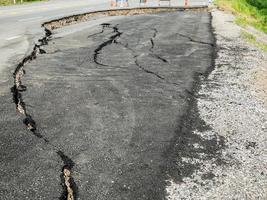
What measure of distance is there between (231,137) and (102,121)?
189 cm

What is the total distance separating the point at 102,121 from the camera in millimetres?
6109

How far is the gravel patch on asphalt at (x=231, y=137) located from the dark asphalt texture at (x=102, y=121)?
26 centimetres

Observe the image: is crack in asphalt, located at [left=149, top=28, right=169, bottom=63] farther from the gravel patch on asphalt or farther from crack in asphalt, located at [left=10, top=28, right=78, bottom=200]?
crack in asphalt, located at [left=10, top=28, right=78, bottom=200]

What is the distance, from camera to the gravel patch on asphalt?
434 centimetres

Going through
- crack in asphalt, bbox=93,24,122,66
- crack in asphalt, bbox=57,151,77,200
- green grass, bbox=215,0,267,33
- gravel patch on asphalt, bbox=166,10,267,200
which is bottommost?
green grass, bbox=215,0,267,33

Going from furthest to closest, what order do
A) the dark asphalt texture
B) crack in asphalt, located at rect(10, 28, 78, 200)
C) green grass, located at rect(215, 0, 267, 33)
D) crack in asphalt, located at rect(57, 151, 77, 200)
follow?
green grass, located at rect(215, 0, 267, 33)
the dark asphalt texture
crack in asphalt, located at rect(10, 28, 78, 200)
crack in asphalt, located at rect(57, 151, 77, 200)

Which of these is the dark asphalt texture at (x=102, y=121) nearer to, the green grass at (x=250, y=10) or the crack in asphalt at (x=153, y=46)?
the crack in asphalt at (x=153, y=46)

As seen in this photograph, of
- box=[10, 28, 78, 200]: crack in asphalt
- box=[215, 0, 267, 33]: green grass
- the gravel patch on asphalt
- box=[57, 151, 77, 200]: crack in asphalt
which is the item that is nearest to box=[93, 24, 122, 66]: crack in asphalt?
box=[10, 28, 78, 200]: crack in asphalt

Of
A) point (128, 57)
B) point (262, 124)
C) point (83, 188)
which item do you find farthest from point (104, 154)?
point (128, 57)

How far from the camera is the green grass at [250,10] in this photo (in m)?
23.5

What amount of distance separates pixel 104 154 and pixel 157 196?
3.63 feet

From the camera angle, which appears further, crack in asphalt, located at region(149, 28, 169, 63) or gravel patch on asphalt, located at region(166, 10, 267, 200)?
crack in asphalt, located at region(149, 28, 169, 63)

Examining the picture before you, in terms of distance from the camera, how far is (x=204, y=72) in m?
9.16

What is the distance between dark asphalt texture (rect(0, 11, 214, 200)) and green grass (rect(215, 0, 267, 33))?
13.0 metres
